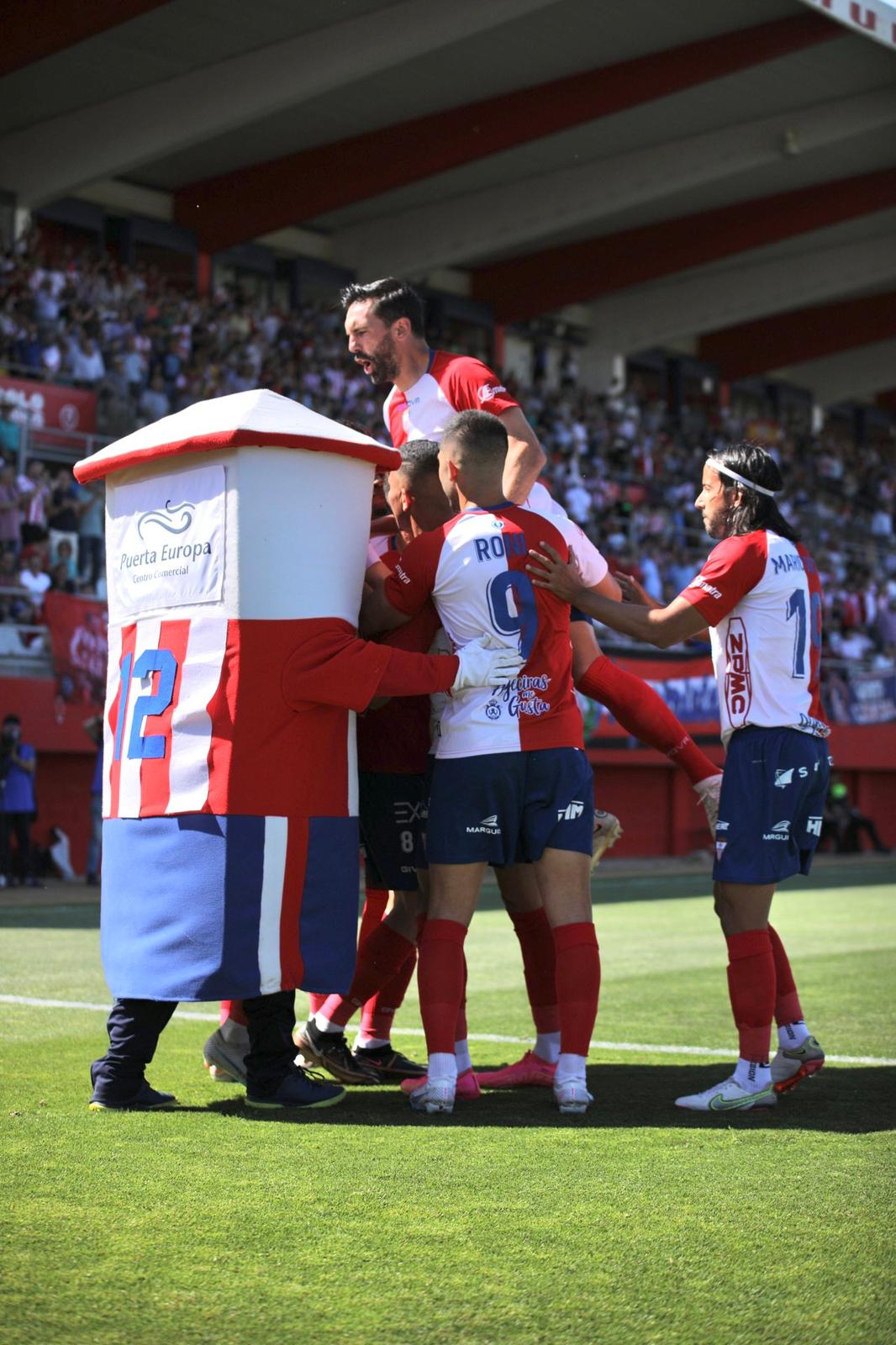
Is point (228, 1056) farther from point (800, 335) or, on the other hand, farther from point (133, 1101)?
point (800, 335)

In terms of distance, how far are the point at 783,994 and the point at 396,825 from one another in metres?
1.48

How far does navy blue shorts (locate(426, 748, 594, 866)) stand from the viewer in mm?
5031

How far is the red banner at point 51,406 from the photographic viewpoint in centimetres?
1888

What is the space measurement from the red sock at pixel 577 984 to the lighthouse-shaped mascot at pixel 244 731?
67 centimetres

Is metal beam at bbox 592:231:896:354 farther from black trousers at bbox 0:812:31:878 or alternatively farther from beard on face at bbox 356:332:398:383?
beard on face at bbox 356:332:398:383

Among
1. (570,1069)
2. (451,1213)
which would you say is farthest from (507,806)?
(451,1213)

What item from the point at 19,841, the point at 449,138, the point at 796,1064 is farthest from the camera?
the point at 449,138

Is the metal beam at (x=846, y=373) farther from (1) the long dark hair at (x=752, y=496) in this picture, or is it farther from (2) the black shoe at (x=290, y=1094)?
(2) the black shoe at (x=290, y=1094)

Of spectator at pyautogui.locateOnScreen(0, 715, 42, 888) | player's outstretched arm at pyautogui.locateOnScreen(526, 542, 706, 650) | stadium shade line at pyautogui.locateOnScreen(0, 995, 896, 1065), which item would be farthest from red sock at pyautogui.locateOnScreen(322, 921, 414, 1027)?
spectator at pyautogui.locateOnScreen(0, 715, 42, 888)

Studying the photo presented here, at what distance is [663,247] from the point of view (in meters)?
30.2

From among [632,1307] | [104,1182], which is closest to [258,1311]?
[632,1307]

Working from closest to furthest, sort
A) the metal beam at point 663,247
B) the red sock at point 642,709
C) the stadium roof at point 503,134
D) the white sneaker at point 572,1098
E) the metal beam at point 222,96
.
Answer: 1. the white sneaker at point 572,1098
2. the red sock at point 642,709
3. the metal beam at point 222,96
4. the stadium roof at point 503,134
5. the metal beam at point 663,247

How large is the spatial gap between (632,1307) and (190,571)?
9.09 feet

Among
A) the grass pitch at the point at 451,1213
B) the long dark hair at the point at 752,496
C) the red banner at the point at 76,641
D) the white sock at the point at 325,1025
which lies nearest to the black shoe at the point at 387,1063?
the white sock at the point at 325,1025
